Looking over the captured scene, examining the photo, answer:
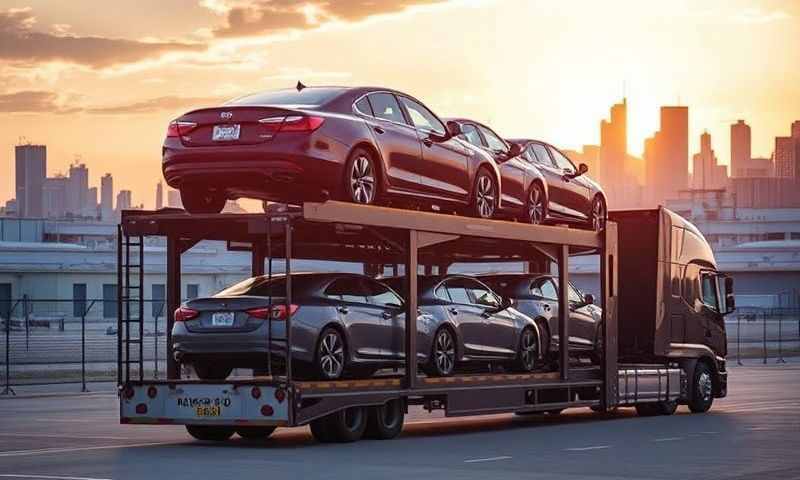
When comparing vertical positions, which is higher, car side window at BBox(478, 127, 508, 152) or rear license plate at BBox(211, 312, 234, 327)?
car side window at BBox(478, 127, 508, 152)

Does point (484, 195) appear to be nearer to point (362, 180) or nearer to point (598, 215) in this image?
point (362, 180)

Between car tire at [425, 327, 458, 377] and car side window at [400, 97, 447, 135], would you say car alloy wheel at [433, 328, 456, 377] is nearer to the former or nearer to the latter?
car tire at [425, 327, 458, 377]

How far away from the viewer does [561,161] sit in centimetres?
2455

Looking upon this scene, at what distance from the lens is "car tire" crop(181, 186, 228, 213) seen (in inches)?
731

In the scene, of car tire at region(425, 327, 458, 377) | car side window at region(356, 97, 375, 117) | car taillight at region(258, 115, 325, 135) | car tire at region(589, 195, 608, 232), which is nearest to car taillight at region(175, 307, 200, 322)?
car taillight at region(258, 115, 325, 135)

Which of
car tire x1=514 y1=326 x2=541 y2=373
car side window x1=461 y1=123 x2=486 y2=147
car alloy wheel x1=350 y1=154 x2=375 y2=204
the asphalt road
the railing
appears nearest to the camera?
the asphalt road

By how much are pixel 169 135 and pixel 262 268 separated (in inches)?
140

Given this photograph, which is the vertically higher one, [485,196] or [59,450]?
[485,196]

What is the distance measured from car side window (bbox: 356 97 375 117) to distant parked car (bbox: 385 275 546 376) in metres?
2.33

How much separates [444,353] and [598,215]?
5.19m

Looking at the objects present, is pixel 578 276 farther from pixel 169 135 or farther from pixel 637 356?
pixel 169 135

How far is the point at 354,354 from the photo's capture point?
62.1 ft

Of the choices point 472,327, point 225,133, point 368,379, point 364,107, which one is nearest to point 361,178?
point 364,107

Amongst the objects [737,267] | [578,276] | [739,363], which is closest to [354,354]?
[739,363]
